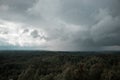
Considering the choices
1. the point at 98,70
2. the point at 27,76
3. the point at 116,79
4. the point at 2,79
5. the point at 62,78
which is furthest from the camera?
the point at 2,79

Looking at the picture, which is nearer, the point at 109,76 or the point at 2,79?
the point at 109,76

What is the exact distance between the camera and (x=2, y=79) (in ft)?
279

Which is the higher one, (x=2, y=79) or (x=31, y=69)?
(x=31, y=69)

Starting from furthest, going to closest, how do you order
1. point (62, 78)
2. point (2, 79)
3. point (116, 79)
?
point (2, 79) < point (116, 79) < point (62, 78)

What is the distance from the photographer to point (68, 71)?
57969 millimetres

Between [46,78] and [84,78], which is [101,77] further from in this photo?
[46,78]

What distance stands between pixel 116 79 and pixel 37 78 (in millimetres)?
29081

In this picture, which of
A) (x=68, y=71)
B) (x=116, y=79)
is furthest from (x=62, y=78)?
(x=116, y=79)

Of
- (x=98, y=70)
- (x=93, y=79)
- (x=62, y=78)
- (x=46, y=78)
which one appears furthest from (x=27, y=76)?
(x=98, y=70)

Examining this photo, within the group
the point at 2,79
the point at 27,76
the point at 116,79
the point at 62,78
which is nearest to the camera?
the point at 62,78

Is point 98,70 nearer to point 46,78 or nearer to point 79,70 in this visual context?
point 79,70

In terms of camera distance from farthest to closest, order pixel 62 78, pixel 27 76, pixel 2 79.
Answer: pixel 2 79 → pixel 27 76 → pixel 62 78

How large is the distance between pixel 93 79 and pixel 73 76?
434 inches

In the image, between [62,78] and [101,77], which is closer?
[62,78]
